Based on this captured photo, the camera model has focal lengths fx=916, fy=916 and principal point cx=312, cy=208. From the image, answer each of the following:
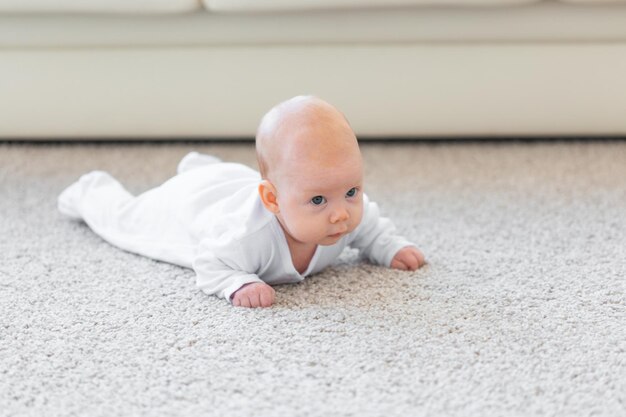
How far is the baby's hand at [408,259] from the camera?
1.31m

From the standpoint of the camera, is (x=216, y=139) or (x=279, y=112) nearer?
(x=279, y=112)

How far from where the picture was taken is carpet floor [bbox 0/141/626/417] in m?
0.95

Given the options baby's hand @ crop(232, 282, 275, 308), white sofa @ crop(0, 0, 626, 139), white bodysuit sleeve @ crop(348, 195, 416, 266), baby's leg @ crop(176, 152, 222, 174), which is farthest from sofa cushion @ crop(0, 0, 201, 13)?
baby's hand @ crop(232, 282, 275, 308)

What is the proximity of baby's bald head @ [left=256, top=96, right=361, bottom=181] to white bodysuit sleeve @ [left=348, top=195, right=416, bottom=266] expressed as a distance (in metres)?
0.19

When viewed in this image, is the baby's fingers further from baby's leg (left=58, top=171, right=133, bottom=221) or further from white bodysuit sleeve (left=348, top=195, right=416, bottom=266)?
baby's leg (left=58, top=171, right=133, bottom=221)

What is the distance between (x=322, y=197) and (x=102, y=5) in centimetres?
85

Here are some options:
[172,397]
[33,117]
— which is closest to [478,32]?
[33,117]

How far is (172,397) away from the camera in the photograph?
956 mm

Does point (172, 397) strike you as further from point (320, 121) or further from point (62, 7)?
point (62, 7)

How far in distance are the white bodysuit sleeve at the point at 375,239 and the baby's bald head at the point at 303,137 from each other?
188mm

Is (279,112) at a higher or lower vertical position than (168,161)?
higher

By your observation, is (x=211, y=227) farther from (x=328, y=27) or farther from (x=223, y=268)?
(x=328, y=27)

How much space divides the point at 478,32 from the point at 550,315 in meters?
0.85

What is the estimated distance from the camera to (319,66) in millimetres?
1887
